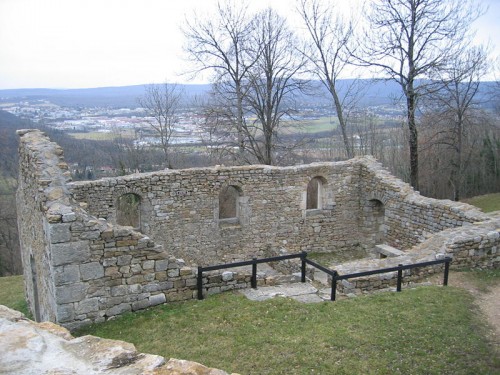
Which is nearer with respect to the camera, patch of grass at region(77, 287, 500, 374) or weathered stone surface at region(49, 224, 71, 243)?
patch of grass at region(77, 287, 500, 374)

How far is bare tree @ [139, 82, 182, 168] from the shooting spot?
119 ft

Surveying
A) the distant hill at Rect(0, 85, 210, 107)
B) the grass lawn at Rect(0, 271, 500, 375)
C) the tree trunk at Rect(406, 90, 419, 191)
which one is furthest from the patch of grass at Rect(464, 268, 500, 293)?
the distant hill at Rect(0, 85, 210, 107)

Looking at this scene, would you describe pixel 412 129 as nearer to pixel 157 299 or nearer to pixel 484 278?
pixel 484 278

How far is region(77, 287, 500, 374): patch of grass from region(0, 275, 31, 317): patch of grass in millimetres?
8646

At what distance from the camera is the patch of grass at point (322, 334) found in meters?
7.24

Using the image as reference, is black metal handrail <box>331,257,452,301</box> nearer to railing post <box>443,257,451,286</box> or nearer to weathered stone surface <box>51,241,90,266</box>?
railing post <box>443,257,451,286</box>

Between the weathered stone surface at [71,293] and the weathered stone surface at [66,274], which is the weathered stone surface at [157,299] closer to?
the weathered stone surface at [71,293]

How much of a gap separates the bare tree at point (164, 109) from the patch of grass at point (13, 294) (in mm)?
14211

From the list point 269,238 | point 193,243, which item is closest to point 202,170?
point 193,243

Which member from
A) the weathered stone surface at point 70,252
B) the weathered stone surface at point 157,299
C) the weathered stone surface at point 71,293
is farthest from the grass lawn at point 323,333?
the weathered stone surface at point 70,252

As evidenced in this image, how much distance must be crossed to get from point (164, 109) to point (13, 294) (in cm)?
2059

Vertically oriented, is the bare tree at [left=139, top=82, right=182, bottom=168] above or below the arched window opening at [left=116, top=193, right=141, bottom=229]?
above

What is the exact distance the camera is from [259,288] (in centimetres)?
1070

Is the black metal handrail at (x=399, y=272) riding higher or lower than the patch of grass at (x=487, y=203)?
higher
